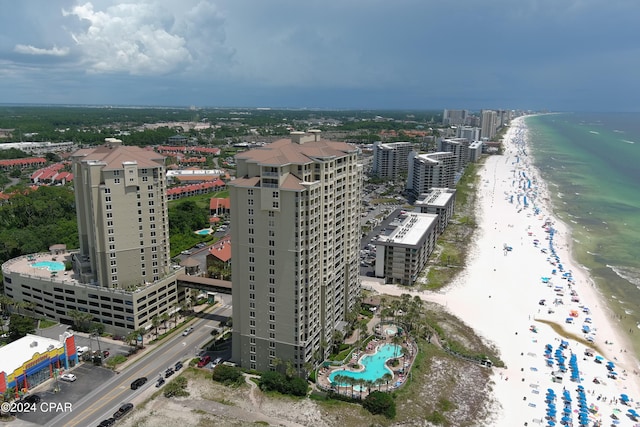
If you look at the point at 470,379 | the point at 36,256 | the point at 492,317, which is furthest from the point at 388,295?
the point at 36,256

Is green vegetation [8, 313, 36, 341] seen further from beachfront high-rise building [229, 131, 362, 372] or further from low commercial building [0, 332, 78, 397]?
beachfront high-rise building [229, 131, 362, 372]

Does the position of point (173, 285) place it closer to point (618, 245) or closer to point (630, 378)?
point (630, 378)

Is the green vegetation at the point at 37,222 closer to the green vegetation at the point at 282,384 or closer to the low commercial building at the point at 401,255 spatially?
the low commercial building at the point at 401,255

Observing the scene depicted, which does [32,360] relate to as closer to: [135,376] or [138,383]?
[135,376]

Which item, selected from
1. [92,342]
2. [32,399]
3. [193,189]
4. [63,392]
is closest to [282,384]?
[63,392]

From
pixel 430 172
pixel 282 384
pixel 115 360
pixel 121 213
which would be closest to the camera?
pixel 282 384

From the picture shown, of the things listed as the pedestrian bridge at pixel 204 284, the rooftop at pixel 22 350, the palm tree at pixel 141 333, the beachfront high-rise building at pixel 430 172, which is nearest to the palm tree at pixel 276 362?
the pedestrian bridge at pixel 204 284
